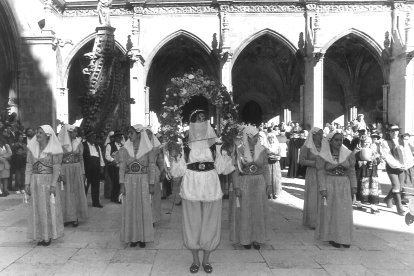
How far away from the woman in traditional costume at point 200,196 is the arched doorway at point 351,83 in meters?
18.8

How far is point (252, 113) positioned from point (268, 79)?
2.35 meters

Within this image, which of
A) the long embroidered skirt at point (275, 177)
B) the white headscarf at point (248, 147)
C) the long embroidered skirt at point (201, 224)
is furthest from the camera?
the long embroidered skirt at point (275, 177)

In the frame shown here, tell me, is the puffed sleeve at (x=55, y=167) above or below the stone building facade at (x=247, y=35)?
below

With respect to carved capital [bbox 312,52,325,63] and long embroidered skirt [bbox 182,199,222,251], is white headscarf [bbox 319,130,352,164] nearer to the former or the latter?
long embroidered skirt [bbox 182,199,222,251]

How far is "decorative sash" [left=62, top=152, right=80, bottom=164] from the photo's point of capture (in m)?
7.07

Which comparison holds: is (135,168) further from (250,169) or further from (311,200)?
(311,200)

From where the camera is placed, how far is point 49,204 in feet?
18.7

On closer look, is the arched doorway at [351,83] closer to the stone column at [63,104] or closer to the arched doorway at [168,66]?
the arched doorway at [168,66]

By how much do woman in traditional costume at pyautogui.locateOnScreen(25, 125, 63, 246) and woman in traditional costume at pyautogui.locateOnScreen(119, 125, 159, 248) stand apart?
100 cm

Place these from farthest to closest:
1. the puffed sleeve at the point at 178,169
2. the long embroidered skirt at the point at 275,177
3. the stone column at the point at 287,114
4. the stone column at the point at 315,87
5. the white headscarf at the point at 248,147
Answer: the stone column at the point at 287,114
the stone column at the point at 315,87
the long embroidered skirt at the point at 275,177
the white headscarf at the point at 248,147
the puffed sleeve at the point at 178,169

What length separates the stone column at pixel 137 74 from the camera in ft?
62.7

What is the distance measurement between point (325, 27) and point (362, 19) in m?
1.93

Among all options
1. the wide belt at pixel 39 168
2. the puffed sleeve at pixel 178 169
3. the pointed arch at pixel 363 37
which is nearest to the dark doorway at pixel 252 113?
the pointed arch at pixel 363 37

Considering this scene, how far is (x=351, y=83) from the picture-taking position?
22719 mm
